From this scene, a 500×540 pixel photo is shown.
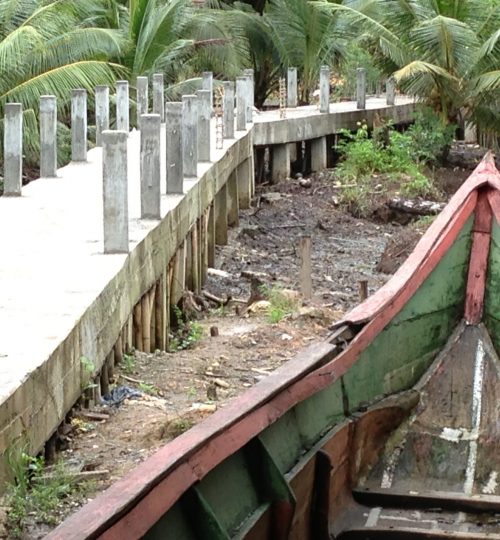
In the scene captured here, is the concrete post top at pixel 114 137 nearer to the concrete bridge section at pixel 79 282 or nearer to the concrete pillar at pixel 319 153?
the concrete bridge section at pixel 79 282

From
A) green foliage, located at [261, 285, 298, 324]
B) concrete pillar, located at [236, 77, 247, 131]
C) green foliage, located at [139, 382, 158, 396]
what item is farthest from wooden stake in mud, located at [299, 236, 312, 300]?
concrete pillar, located at [236, 77, 247, 131]

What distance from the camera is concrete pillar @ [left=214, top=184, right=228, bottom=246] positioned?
1791 centimetres

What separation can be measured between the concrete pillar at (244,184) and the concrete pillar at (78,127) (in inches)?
218

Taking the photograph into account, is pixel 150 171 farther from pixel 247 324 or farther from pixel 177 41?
pixel 177 41

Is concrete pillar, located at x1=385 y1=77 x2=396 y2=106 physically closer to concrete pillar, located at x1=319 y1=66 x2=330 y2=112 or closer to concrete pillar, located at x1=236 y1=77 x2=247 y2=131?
concrete pillar, located at x1=319 y1=66 x2=330 y2=112

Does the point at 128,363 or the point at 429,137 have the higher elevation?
the point at 429,137

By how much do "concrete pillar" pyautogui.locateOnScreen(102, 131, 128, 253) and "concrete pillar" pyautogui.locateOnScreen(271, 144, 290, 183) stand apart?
578 inches

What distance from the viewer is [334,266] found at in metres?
17.5

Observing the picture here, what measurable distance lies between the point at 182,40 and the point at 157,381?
15.4 metres

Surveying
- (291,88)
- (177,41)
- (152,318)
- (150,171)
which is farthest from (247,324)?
(291,88)

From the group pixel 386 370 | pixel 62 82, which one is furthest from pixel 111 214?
pixel 62 82

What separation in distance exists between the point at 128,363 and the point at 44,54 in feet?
36.4

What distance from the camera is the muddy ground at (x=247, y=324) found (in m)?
7.70

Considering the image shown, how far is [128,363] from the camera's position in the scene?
9625 millimetres
